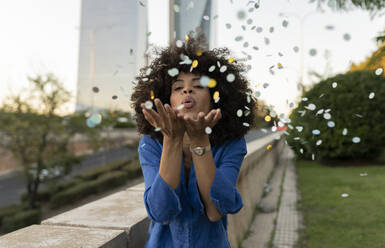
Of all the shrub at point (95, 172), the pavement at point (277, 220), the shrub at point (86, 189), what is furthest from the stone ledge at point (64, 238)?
the shrub at point (95, 172)

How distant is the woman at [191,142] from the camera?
1269mm

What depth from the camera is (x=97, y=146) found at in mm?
18219

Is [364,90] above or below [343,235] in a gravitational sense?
above

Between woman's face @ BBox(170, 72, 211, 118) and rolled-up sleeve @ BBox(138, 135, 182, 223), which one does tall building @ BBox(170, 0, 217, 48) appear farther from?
rolled-up sleeve @ BBox(138, 135, 182, 223)

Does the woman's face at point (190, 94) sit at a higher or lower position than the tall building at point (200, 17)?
lower

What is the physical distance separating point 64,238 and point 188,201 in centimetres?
69

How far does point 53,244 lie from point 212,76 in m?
1.10

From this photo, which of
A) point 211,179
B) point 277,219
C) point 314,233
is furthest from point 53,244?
point 277,219

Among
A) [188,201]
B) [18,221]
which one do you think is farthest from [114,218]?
[18,221]

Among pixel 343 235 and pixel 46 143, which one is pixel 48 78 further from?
pixel 343 235

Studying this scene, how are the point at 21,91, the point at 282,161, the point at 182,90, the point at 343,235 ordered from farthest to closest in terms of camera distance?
the point at 21,91, the point at 282,161, the point at 343,235, the point at 182,90

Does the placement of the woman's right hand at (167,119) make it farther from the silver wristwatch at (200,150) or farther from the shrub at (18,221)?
the shrub at (18,221)

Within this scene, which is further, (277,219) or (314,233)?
(277,219)

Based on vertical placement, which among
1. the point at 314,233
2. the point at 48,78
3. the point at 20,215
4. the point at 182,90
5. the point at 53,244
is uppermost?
the point at 48,78
